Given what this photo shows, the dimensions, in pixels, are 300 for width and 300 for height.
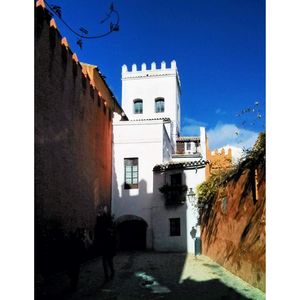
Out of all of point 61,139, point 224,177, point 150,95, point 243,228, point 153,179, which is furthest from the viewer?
point 153,179

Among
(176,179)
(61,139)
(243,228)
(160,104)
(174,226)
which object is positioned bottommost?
(174,226)

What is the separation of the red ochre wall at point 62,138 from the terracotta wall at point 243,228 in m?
1.88

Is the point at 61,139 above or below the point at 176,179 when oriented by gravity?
above

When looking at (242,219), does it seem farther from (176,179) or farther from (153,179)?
(176,179)

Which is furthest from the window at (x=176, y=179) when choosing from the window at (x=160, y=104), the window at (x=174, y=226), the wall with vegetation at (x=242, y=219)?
the wall with vegetation at (x=242, y=219)

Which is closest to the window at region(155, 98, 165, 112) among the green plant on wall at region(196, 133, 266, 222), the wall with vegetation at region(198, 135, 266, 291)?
the green plant on wall at region(196, 133, 266, 222)

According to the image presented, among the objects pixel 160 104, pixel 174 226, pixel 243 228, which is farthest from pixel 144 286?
pixel 174 226

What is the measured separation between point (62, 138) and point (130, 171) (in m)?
Answer: 3.24

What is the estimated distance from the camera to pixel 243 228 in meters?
4.33

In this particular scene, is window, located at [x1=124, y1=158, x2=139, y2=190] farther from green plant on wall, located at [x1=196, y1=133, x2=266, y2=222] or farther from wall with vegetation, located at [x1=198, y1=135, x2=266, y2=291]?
wall with vegetation, located at [x1=198, y1=135, x2=266, y2=291]

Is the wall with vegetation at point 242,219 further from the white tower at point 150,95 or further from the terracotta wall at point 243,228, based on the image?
the white tower at point 150,95
